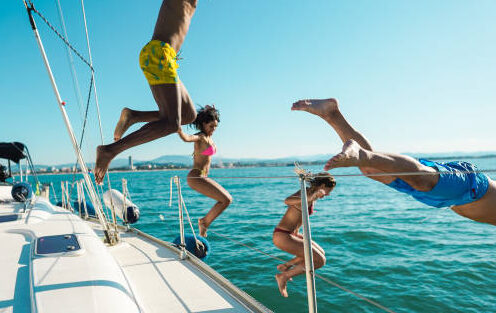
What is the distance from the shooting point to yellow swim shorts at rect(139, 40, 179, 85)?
6.70 ft

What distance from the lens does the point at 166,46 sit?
2.07 m

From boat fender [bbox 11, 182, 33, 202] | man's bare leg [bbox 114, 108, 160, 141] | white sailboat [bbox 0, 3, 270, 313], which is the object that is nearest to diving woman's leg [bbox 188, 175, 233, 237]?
white sailboat [bbox 0, 3, 270, 313]

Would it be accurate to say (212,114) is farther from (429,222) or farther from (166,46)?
(429,222)

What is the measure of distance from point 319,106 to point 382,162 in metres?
0.93

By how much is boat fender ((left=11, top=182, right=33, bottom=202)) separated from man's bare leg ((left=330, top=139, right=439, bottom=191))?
6134 mm

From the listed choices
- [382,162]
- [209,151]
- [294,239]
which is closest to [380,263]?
[294,239]

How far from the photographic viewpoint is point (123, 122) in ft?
9.18

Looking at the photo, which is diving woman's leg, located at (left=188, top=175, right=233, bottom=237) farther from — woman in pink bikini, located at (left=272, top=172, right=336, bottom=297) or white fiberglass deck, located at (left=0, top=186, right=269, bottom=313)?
woman in pink bikini, located at (left=272, top=172, right=336, bottom=297)

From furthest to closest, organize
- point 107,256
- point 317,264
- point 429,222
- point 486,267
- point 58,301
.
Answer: point 429,222 → point 486,267 → point 317,264 → point 107,256 → point 58,301

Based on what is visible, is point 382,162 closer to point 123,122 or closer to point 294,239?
point 294,239

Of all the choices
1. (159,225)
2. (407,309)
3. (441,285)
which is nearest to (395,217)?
(441,285)

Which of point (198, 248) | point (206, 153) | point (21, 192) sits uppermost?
point (206, 153)

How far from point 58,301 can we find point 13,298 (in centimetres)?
35

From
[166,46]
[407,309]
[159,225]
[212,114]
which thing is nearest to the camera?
[166,46]
